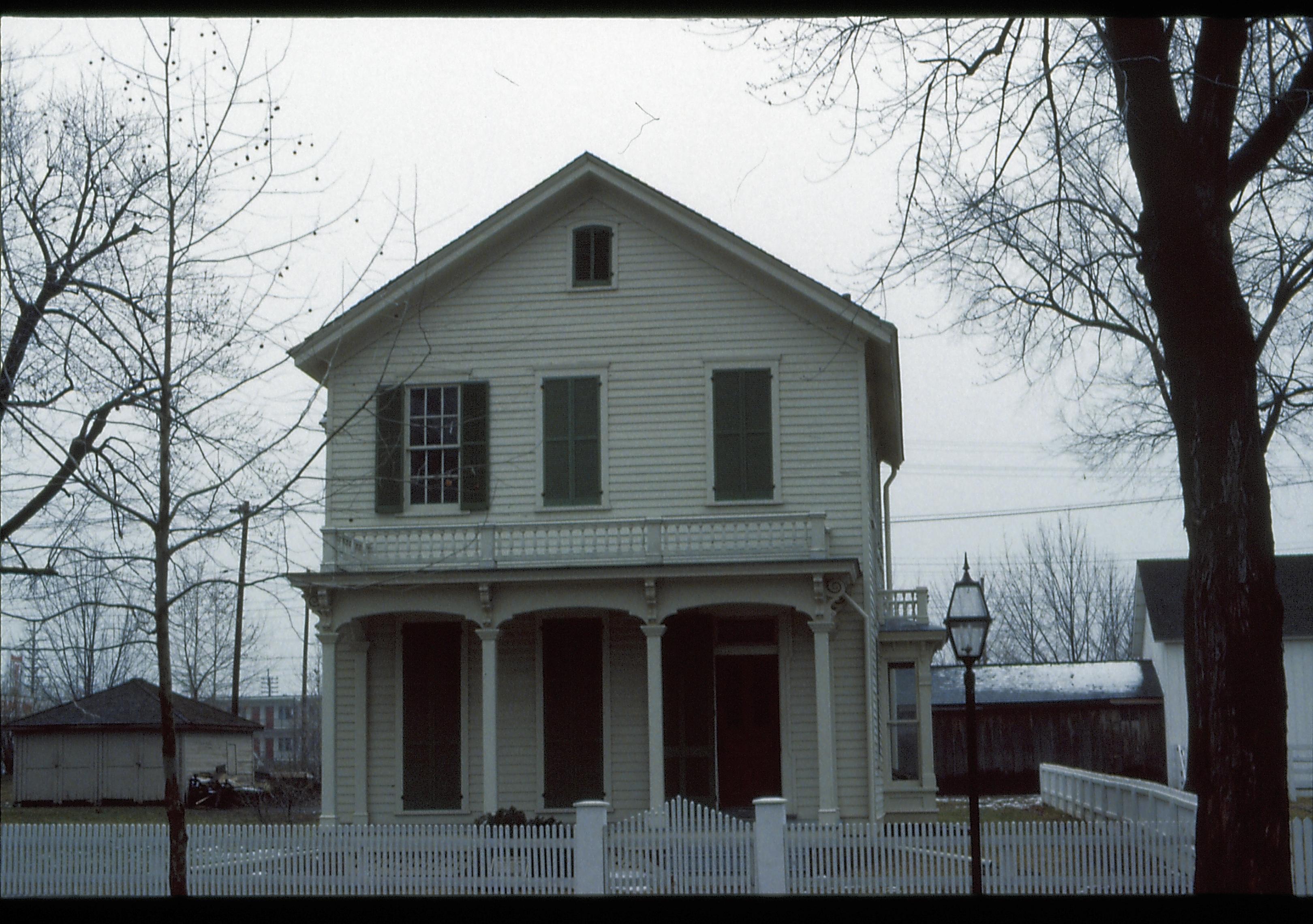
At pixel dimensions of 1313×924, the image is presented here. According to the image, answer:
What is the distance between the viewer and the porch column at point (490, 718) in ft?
63.8

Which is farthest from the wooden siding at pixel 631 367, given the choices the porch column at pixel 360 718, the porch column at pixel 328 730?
the porch column at pixel 328 730

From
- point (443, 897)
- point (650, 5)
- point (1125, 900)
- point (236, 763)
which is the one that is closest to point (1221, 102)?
point (650, 5)

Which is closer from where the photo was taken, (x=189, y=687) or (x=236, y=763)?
(x=236, y=763)

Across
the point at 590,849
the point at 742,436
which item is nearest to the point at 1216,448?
the point at 590,849

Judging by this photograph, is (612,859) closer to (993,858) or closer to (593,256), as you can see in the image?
(993,858)

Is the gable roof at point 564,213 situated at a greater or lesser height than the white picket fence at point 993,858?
greater

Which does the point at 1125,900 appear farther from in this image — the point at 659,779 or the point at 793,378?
the point at 793,378

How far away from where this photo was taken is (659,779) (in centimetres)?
1936

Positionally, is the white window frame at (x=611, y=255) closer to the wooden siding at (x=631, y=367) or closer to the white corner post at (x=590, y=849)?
the wooden siding at (x=631, y=367)

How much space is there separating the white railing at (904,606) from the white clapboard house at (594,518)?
1064 mm

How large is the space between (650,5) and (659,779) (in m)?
14.1

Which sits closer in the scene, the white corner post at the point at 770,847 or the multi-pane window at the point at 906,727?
the white corner post at the point at 770,847

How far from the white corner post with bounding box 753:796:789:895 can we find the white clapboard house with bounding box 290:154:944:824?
494 cm

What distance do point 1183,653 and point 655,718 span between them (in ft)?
58.0
